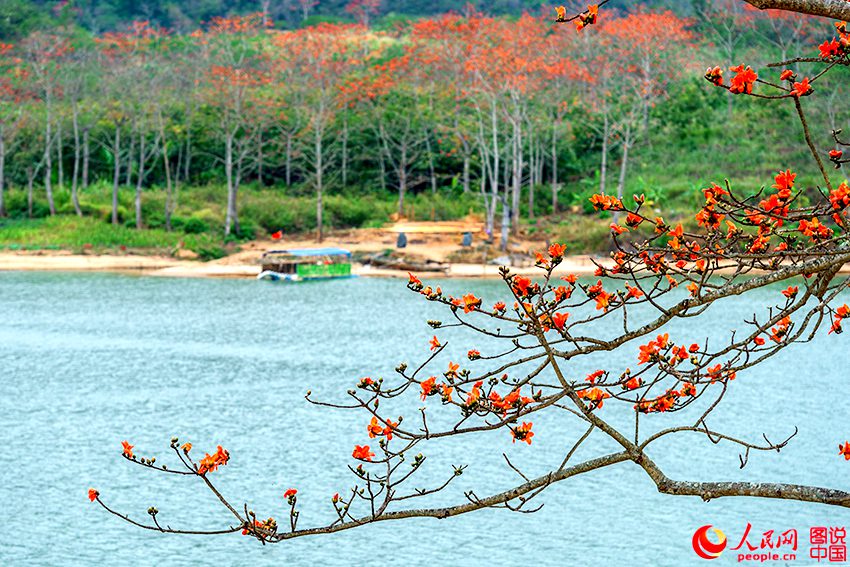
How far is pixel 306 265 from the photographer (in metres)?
47.3

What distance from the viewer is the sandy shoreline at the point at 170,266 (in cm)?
4675

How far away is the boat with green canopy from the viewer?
154 feet

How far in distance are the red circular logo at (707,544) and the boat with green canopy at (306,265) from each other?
1249 inches

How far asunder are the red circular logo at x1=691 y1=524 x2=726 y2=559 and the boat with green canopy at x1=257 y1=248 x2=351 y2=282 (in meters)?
31.7

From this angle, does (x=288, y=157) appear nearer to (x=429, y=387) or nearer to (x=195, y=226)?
(x=195, y=226)

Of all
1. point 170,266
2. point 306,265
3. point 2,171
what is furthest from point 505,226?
point 2,171

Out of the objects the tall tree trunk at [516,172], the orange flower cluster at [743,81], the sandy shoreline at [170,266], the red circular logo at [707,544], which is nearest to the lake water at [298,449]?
the red circular logo at [707,544]

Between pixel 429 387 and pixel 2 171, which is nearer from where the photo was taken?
pixel 429 387

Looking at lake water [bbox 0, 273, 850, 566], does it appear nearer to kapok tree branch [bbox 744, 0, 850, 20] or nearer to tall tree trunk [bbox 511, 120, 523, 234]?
kapok tree branch [bbox 744, 0, 850, 20]

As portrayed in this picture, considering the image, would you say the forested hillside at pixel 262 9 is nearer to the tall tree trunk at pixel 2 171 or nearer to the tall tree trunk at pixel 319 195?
the tall tree trunk at pixel 2 171

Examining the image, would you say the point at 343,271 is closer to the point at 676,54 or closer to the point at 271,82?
the point at 271,82

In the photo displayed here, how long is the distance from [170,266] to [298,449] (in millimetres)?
29287

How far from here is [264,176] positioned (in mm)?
59281

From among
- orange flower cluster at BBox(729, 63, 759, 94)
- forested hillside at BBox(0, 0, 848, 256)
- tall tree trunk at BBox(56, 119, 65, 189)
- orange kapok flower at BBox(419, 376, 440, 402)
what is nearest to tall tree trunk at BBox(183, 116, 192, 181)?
forested hillside at BBox(0, 0, 848, 256)
